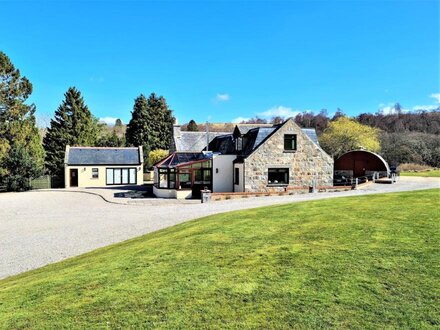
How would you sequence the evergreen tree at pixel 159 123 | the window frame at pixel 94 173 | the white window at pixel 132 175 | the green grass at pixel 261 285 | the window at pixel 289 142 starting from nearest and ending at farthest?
the green grass at pixel 261 285 < the window at pixel 289 142 < the window frame at pixel 94 173 < the white window at pixel 132 175 < the evergreen tree at pixel 159 123

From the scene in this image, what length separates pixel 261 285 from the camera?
5.13 metres

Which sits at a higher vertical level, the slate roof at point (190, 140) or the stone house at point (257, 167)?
the slate roof at point (190, 140)

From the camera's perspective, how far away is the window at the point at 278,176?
25.7 m

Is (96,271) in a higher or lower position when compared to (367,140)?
lower

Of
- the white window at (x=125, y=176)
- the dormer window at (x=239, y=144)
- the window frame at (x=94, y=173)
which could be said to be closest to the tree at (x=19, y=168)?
the window frame at (x=94, y=173)

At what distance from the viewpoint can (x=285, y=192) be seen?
2422cm

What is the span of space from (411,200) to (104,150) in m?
36.0

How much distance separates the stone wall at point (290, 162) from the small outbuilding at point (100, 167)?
19323 millimetres

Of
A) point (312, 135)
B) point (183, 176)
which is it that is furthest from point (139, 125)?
point (312, 135)

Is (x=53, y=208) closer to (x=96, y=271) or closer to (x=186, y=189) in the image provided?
(x=186, y=189)

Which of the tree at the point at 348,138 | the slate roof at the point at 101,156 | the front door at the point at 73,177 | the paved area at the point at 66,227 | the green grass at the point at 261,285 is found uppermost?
the tree at the point at 348,138

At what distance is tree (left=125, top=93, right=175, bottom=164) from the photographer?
55.3 m

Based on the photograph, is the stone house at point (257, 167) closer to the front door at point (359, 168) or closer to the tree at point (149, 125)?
the front door at point (359, 168)

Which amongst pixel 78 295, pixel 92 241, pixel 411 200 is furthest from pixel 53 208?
pixel 411 200
